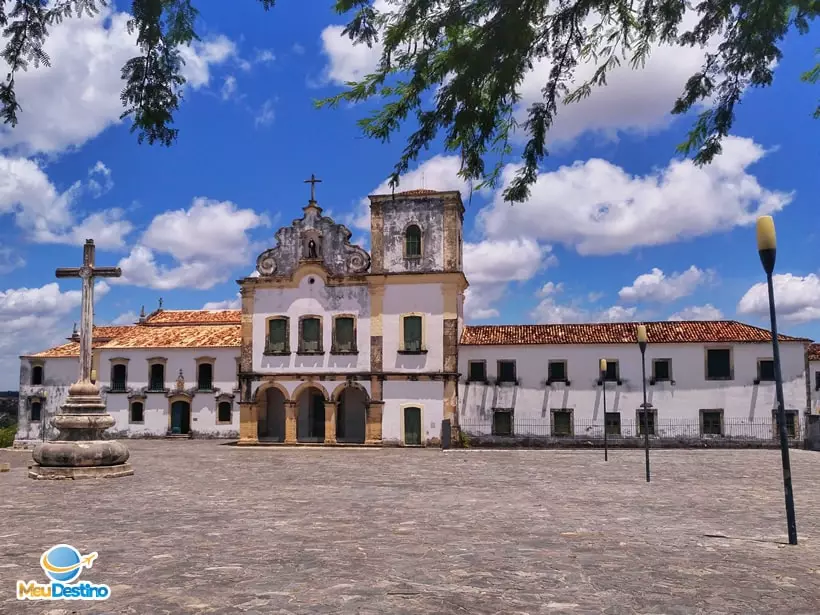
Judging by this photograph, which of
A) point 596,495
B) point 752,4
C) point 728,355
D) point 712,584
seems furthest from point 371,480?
point 728,355

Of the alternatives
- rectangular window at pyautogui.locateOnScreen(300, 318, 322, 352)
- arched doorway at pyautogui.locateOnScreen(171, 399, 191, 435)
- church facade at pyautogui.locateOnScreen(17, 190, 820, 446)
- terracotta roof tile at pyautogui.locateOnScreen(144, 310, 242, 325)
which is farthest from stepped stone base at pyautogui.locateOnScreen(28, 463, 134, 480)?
terracotta roof tile at pyautogui.locateOnScreen(144, 310, 242, 325)

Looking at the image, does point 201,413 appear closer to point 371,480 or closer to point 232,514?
point 371,480

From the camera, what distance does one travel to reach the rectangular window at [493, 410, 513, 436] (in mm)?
31312

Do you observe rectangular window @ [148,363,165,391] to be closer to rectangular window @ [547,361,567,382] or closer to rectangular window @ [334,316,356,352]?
rectangular window @ [334,316,356,352]

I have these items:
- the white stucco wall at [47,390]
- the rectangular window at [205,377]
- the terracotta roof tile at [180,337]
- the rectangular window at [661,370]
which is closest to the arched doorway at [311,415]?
the terracotta roof tile at [180,337]

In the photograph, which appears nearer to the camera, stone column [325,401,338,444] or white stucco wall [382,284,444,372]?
white stucco wall [382,284,444,372]

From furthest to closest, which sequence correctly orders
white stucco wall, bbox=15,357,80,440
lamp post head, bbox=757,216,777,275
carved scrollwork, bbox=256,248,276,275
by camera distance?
white stucco wall, bbox=15,357,80,440
carved scrollwork, bbox=256,248,276,275
lamp post head, bbox=757,216,777,275

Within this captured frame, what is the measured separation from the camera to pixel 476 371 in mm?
31734

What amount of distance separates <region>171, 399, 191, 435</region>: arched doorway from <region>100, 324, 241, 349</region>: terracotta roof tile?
2.96 metres

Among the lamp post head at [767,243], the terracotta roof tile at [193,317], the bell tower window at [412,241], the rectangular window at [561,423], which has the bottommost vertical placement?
the rectangular window at [561,423]

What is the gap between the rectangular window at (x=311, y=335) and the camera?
3183 cm

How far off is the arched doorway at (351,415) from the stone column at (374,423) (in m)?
2.61

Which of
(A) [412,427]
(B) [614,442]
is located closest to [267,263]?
(A) [412,427]

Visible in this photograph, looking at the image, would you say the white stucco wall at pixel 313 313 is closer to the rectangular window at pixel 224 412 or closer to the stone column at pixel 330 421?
the stone column at pixel 330 421
